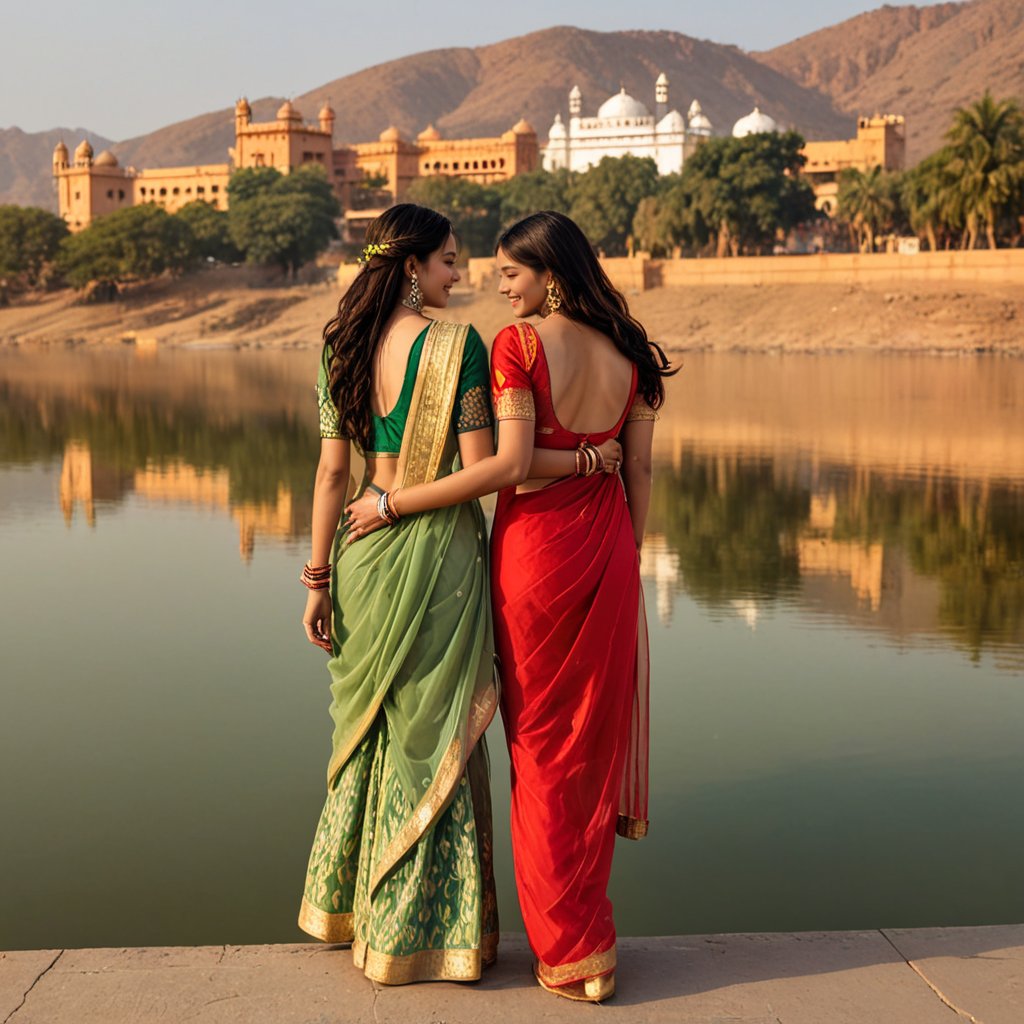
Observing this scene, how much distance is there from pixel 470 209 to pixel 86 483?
4493 centimetres

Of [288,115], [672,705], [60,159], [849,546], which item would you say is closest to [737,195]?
[288,115]

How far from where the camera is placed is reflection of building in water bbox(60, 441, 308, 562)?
962cm

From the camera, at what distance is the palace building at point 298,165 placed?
221 feet

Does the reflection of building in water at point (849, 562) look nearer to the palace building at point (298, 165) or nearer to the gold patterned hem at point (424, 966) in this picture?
the gold patterned hem at point (424, 966)

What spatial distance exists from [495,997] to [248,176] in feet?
192

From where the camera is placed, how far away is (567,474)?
299cm

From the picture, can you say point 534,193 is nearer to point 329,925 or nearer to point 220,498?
point 220,498

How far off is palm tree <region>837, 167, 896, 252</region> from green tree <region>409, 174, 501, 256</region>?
13.7 meters

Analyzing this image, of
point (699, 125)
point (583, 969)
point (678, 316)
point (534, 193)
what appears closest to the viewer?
point (583, 969)

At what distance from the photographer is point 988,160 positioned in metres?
35.6

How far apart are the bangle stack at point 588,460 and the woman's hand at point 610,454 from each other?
0.01 m

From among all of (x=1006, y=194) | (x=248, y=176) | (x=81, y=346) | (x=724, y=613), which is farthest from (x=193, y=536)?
(x=248, y=176)

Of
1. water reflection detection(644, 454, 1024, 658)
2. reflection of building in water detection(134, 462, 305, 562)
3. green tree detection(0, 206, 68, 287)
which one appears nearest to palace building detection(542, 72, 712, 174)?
green tree detection(0, 206, 68, 287)

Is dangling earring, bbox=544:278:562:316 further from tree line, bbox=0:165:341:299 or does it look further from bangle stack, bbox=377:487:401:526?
tree line, bbox=0:165:341:299
